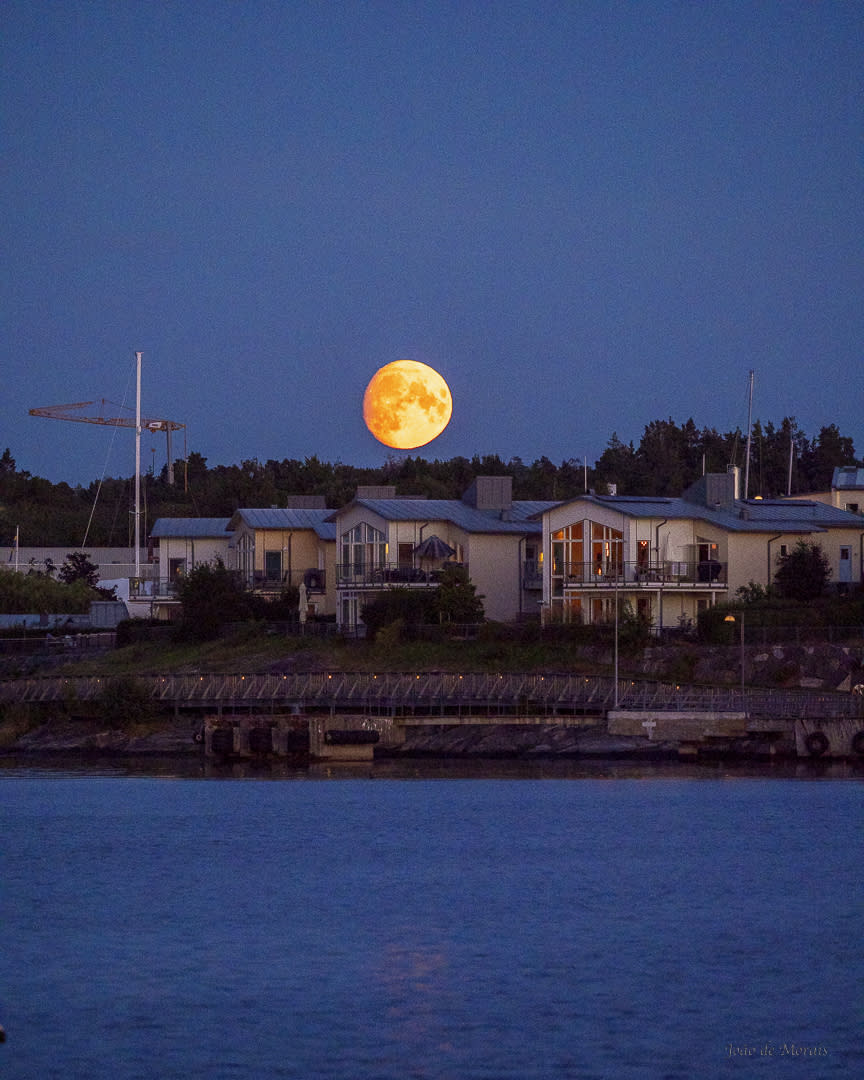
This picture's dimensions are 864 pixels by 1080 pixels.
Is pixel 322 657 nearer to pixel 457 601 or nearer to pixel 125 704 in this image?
pixel 457 601

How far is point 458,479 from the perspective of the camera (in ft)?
513

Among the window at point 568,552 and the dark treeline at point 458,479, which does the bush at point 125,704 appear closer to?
the window at point 568,552

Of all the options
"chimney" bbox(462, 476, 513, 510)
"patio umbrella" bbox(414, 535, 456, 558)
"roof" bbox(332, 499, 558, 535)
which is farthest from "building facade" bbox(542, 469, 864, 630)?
"chimney" bbox(462, 476, 513, 510)

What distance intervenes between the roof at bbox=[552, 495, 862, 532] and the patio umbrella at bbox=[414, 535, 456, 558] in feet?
27.3

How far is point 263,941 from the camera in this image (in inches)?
1332

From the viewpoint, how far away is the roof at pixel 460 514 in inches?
3374

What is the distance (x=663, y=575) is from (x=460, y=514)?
1543cm

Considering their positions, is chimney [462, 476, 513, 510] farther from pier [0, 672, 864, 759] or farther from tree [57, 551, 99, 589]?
tree [57, 551, 99, 589]

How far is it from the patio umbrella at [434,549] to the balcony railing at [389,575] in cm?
79

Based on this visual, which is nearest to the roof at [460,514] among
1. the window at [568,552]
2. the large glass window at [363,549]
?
→ the large glass window at [363,549]

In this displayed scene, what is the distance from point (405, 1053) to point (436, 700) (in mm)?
41917

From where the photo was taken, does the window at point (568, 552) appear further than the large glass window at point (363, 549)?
No

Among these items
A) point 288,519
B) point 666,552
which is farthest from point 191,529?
point 666,552

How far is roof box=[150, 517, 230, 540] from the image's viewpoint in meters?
103
